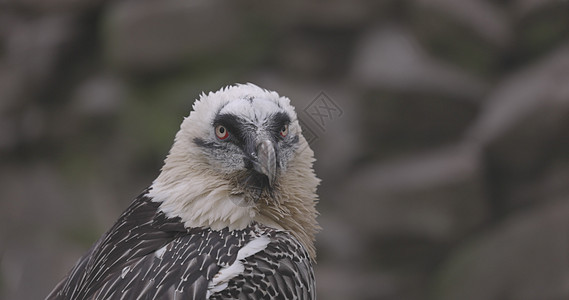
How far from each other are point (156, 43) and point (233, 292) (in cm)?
410

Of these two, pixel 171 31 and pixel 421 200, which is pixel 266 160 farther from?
pixel 171 31

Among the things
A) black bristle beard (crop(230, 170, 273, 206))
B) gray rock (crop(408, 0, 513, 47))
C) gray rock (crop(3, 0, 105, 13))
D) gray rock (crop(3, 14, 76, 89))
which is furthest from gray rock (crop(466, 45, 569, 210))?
gray rock (crop(3, 14, 76, 89))

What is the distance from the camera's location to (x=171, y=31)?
577 cm

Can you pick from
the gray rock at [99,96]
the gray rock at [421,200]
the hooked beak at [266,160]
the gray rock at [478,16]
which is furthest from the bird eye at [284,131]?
the gray rock at [99,96]

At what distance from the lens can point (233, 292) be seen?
1999mm

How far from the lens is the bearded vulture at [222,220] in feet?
6.71

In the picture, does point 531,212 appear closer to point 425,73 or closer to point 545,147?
point 545,147

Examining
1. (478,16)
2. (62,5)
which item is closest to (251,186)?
(478,16)

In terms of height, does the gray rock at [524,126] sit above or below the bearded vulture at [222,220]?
above

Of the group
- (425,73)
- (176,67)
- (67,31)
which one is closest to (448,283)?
(425,73)

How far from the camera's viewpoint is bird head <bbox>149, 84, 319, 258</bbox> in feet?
7.51

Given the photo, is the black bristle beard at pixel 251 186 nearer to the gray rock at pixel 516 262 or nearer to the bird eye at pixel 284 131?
the bird eye at pixel 284 131

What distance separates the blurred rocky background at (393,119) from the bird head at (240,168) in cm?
258

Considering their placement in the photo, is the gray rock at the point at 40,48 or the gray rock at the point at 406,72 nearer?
the gray rock at the point at 406,72
